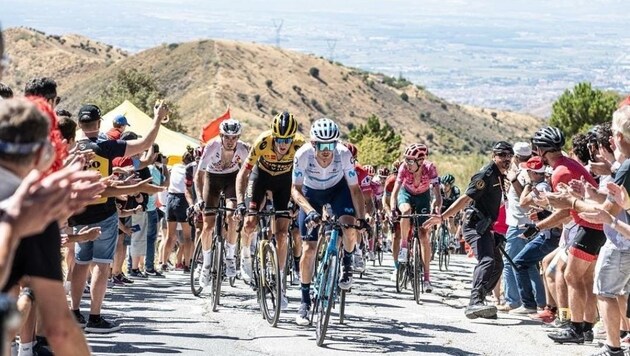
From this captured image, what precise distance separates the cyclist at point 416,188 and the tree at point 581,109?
7732 cm

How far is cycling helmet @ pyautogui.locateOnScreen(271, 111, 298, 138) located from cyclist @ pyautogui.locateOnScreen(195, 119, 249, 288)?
1.35 m

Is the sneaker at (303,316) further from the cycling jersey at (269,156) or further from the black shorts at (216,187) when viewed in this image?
the black shorts at (216,187)

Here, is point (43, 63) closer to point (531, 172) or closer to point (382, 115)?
point (382, 115)

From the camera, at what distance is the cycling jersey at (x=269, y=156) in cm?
1220

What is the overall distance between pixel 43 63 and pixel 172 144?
11898 centimetres

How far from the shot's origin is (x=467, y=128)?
544 ft

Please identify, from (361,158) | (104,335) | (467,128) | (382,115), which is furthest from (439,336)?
(467,128)

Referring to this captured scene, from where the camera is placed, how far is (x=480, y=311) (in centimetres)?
1212

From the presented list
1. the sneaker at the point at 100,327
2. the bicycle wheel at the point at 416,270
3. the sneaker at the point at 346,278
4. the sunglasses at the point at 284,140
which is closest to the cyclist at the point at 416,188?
the bicycle wheel at the point at 416,270

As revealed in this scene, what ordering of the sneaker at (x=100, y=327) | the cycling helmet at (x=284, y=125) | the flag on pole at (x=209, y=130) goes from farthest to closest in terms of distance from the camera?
the flag on pole at (x=209, y=130), the cycling helmet at (x=284, y=125), the sneaker at (x=100, y=327)

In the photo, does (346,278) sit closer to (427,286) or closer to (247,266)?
(247,266)

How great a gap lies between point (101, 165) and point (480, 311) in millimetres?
4742

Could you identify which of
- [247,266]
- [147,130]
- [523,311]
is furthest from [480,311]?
[147,130]

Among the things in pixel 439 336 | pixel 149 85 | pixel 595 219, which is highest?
pixel 149 85
